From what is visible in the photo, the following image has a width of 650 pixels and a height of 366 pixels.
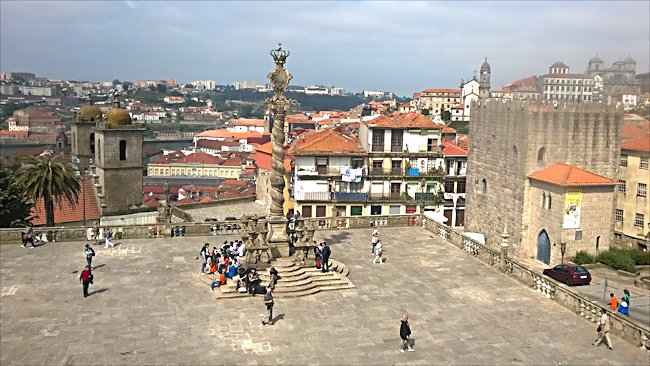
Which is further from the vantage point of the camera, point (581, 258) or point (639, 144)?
point (639, 144)

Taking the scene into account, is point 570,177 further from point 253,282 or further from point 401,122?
point 253,282

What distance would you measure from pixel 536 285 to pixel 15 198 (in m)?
30.1

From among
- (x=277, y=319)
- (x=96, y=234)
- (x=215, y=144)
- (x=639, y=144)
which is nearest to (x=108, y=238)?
(x=96, y=234)

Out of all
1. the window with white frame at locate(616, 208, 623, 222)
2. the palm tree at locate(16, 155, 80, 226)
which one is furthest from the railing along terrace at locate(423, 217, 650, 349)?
the palm tree at locate(16, 155, 80, 226)

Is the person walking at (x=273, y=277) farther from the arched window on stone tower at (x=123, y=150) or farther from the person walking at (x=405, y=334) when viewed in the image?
the arched window on stone tower at (x=123, y=150)

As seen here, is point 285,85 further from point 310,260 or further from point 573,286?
point 573,286

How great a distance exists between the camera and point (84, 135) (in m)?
55.9

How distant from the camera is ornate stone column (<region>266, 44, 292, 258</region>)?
26.9 m

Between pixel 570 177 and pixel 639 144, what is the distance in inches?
507

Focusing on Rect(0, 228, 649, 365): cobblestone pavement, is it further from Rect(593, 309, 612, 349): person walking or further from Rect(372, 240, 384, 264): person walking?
Rect(372, 240, 384, 264): person walking

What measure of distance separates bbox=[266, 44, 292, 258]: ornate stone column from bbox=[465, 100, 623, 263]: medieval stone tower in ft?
67.3

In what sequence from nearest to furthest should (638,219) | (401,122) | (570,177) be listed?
(570,177)
(638,219)
(401,122)

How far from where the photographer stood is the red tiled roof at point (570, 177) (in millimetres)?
39031

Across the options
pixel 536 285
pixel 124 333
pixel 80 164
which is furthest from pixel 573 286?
pixel 80 164
